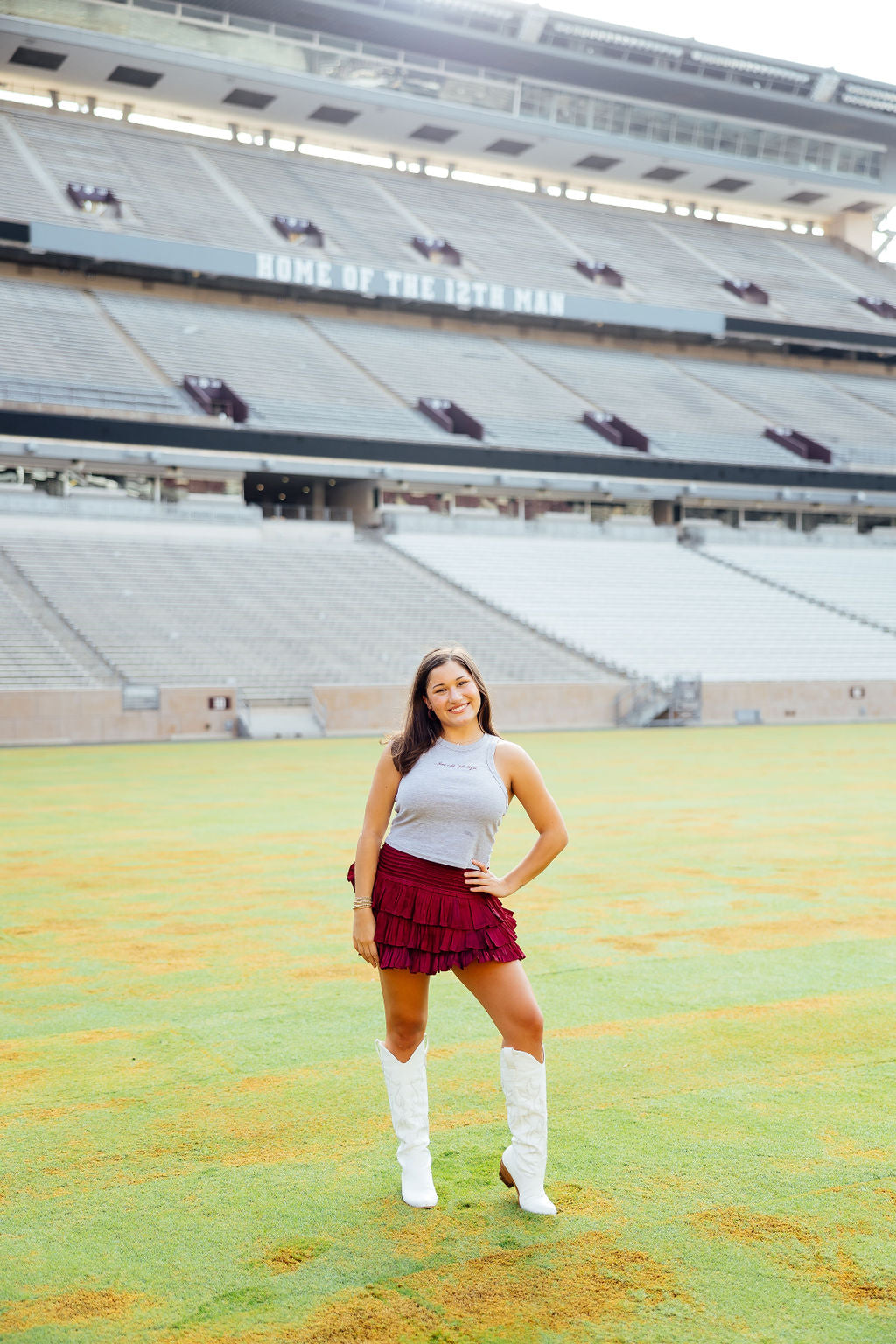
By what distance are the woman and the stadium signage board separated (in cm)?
4249

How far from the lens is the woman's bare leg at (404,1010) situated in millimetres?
4156

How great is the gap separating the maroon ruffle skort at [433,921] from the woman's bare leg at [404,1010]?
0.06m

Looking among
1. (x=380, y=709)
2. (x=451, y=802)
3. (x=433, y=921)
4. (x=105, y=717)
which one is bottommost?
(x=380, y=709)

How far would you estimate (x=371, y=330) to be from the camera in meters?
49.8

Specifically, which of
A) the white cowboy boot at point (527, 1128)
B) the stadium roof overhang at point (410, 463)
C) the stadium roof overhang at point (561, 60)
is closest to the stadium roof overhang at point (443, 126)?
the stadium roof overhang at point (561, 60)

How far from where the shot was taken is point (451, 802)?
13.4 ft

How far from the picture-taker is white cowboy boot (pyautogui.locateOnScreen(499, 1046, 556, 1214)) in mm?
3984

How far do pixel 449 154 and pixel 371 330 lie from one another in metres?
13.2

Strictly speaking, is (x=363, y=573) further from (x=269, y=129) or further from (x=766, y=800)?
(x=269, y=129)

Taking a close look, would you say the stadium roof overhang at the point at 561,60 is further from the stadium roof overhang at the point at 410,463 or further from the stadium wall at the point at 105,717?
the stadium wall at the point at 105,717

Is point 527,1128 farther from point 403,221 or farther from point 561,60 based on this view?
point 561,60

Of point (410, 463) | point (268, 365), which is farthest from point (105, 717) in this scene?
point (268, 365)

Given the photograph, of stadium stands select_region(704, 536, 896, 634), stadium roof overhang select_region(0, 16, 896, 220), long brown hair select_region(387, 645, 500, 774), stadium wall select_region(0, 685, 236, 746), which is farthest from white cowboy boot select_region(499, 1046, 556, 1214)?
stadium roof overhang select_region(0, 16, 896, 220)

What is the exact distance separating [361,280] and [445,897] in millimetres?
46130
